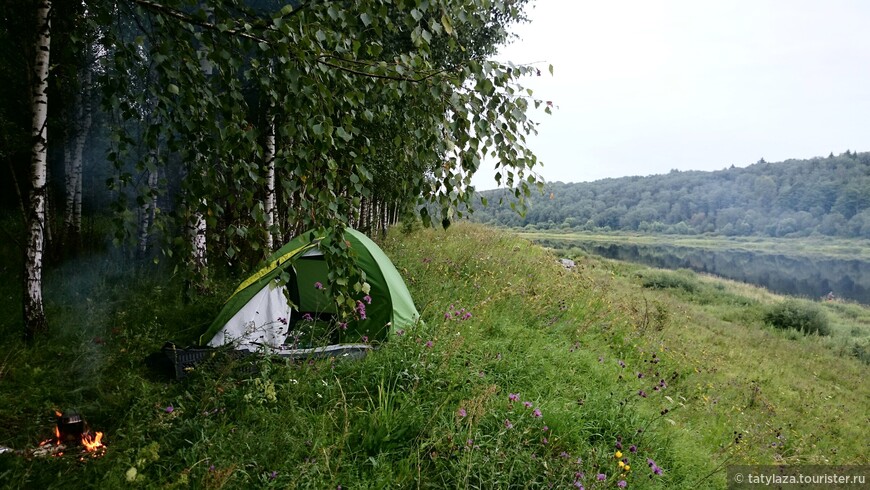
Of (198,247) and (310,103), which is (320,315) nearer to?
(198,247)

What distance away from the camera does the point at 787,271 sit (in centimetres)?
5019

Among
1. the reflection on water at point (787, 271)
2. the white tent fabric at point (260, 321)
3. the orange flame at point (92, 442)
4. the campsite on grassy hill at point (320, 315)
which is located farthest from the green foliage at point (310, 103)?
the reflection on water at point (787, 271)

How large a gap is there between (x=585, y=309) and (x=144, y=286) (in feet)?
23.0

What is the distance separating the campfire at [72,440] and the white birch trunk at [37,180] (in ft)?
6.81

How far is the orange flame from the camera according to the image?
115 inches

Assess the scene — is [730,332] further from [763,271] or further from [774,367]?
[763,271]

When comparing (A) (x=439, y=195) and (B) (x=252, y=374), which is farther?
(B) (x=252, y=374)

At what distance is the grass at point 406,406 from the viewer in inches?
116

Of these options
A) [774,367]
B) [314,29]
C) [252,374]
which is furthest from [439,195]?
[774,367]

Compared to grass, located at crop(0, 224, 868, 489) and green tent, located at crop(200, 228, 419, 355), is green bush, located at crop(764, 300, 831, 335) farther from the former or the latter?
green tent, located at crop(200, 228, 419, 355)

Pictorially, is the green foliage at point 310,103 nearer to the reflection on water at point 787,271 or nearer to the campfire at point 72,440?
the campfire at point 72,440

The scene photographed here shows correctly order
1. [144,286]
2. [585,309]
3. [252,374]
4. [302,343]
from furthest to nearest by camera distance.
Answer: [585,309]
[144,286]
[302,343]
[252,374]

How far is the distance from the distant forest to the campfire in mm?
83900

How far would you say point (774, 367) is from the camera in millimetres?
10422
